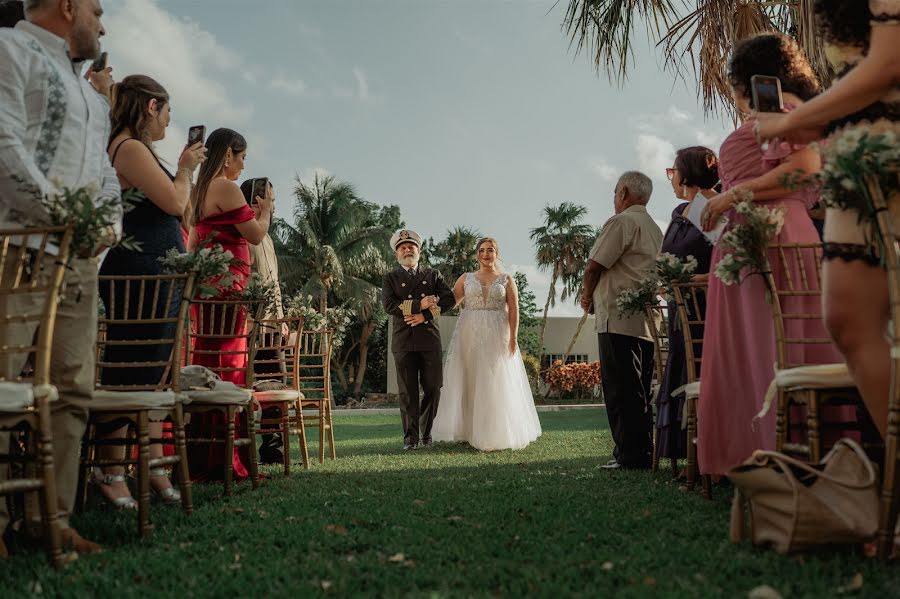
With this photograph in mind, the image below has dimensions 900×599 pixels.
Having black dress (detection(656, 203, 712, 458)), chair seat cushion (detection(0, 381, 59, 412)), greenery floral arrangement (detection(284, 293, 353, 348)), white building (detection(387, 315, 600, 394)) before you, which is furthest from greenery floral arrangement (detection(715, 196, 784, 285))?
white building (detection(387, 315, 600, 394))

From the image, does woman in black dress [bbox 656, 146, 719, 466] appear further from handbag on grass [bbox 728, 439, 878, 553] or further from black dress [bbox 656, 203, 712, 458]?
handbag on grass [bbox 728, 439, 878, 553]

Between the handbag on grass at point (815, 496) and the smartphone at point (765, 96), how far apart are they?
141 centimetres

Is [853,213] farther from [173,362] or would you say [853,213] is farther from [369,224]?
[369,224]

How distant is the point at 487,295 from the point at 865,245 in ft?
22.6

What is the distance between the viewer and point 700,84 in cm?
905

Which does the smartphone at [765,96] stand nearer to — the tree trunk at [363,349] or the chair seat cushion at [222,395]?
the chair seat cushion at [222,395]

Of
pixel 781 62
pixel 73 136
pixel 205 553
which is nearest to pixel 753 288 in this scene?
pixel 781 62

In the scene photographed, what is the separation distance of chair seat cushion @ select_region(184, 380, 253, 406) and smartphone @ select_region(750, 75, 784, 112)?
3190 millimetres

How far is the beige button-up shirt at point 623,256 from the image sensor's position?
6367 mm

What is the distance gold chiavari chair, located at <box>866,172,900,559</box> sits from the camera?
2.50 m

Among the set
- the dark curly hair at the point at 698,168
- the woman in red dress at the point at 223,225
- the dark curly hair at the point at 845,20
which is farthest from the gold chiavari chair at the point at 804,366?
the woman in red dress at the point at 223,225

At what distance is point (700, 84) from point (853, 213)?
6865 millimetres

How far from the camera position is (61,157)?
325 cm

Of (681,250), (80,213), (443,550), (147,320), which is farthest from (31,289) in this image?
(681,250)
